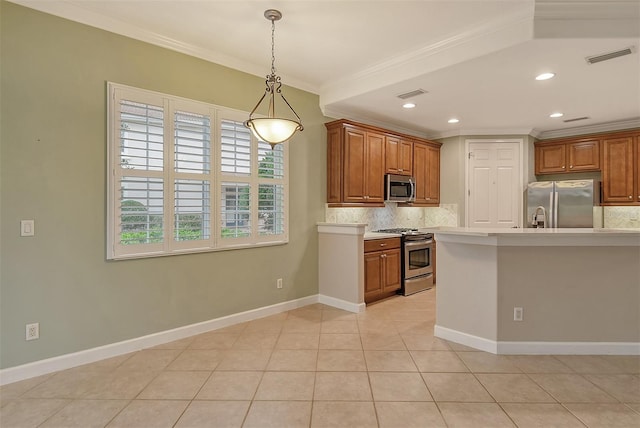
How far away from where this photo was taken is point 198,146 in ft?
11.4

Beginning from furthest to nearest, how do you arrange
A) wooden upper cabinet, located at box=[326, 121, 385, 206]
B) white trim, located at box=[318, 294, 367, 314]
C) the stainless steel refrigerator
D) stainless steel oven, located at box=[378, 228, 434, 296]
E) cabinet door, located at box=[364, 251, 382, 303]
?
the stainless steel refrigerator → stainless steel oven, located at box=[378, 228, 434, 296] → wooden upper cabinet, located at box=[326, 121, 385, 206] → cabinet door, located at box=[364, 251, 382, 303] → white trim, located at box=[318, 294, 367, 314]

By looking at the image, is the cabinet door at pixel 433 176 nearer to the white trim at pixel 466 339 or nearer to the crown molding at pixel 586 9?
the white trim at pixel 466 339

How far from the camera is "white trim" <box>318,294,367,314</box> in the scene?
421cm

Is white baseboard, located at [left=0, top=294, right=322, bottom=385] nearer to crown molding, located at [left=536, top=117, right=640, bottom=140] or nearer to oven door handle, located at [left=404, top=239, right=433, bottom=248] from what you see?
oven door handle, located at [left=404, top=239, right=433, bottom=248]

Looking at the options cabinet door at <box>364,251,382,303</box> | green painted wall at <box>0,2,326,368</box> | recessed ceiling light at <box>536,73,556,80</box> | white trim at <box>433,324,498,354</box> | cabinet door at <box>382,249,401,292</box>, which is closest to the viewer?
green painted wall at <box>0,2,326,368</box>

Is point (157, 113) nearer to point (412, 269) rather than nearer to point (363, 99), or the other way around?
point (363, 99)

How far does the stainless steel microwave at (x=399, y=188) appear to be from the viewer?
5.14m

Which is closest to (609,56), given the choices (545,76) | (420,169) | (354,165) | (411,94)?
(545,76)

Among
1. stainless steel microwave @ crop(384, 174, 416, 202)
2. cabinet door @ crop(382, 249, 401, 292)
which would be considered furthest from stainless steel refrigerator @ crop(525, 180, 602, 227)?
cabinet door @ crop(382, 249, 401, 292)

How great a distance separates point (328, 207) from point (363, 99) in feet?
4.98

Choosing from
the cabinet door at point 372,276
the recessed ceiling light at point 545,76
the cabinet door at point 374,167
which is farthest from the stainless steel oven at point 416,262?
the recessed ceiling light at point 545,76

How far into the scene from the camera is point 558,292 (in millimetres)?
3021

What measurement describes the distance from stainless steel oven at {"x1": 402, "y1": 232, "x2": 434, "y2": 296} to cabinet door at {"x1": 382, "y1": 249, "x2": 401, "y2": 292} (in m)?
A: 0.13

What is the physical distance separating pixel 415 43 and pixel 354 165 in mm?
1735
